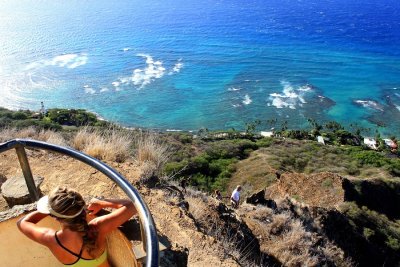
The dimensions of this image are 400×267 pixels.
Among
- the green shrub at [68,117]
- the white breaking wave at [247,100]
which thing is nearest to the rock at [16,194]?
the green shrub at [68,117]

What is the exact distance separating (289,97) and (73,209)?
73024mm

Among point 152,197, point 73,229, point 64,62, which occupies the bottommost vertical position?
point 64,62

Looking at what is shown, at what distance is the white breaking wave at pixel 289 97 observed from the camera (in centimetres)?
7038

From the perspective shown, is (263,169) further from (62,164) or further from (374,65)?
(374,65)

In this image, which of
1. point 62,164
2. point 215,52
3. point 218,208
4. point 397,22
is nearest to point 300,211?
point 218,208

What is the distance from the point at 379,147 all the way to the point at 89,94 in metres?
44.9

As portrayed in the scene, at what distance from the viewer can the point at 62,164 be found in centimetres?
729

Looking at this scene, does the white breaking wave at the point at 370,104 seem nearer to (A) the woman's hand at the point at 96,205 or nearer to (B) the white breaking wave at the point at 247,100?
(B) the white breaking wave at the point at 247,100

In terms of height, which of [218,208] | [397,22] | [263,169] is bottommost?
[397,22]

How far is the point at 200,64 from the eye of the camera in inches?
3487

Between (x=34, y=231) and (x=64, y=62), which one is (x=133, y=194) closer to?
(x=34, y=231)

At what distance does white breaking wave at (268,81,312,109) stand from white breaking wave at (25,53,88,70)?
38.2 metres

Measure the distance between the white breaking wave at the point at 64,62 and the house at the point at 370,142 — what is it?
53.7 metres

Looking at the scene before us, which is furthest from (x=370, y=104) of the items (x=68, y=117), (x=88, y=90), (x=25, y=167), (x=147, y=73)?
(x=25, y=167)
